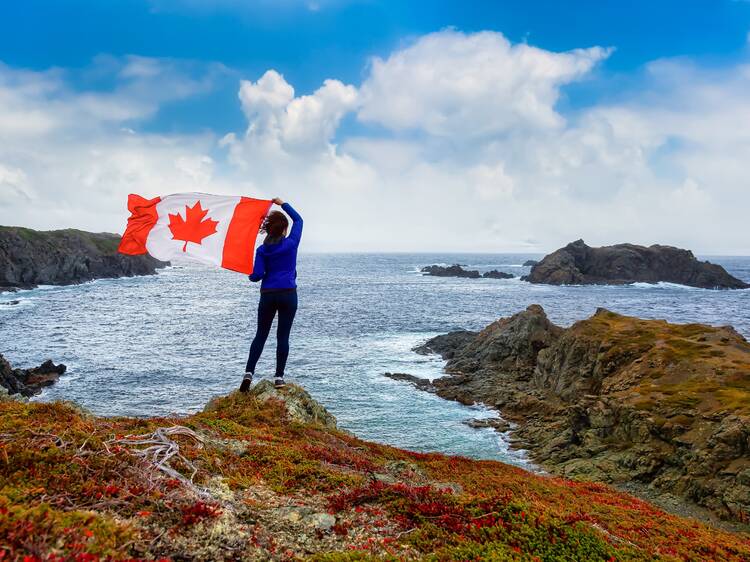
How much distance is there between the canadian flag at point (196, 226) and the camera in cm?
1062

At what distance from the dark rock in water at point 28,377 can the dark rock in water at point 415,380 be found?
2863cm

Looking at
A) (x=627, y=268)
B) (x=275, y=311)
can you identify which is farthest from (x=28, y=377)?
(x=627, y=268)

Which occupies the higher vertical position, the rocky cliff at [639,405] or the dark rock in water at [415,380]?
the rocky cliff at [639,405]

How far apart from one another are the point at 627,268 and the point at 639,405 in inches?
5538

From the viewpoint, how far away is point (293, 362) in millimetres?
47562

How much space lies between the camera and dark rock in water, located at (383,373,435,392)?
41.1 meters

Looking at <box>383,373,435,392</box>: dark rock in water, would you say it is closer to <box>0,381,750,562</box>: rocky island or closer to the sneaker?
the sneaker

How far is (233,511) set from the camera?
5.38m

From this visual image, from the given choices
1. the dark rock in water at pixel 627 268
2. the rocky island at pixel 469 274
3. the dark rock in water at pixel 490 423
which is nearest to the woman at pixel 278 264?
the dark rock in water at pixel 490 423

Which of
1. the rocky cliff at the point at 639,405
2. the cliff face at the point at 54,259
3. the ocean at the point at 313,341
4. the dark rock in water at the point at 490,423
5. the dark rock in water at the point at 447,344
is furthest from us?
the cliff face at the point at 54,259

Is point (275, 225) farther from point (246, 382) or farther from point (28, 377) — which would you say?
point (28, 377)

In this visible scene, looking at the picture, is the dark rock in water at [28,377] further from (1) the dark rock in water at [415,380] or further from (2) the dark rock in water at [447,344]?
(2) the dark rock in water at [447,344]

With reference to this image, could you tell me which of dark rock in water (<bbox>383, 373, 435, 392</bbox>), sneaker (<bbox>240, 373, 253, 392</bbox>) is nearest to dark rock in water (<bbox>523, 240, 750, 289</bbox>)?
dark rock in water (<bbox>383, 373, 435, 392</bbox>)

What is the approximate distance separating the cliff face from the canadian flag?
12486cm
